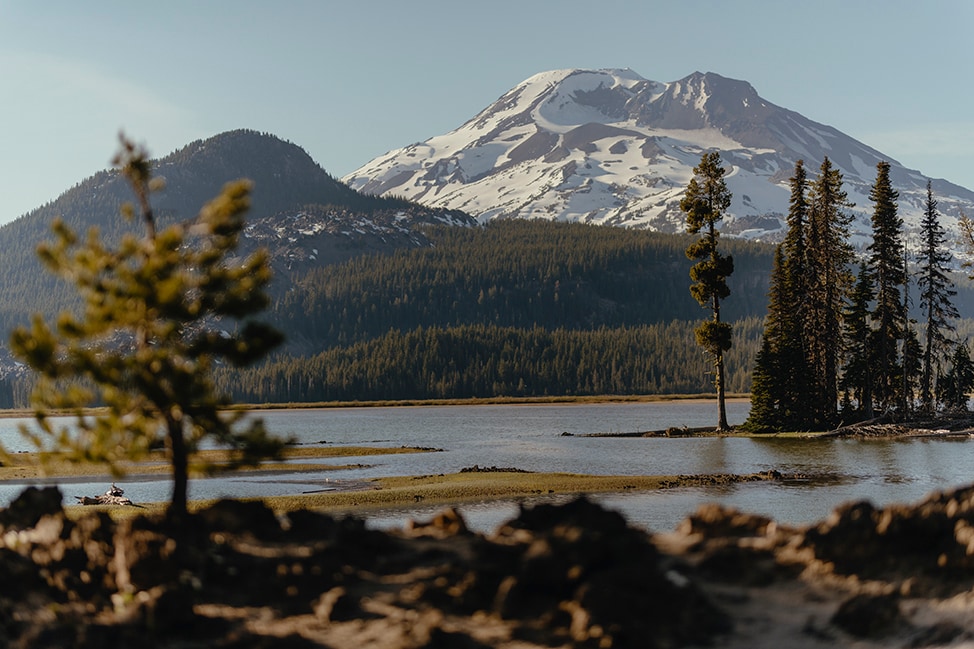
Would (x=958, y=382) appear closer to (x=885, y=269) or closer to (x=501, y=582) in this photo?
(x=885, y=269)

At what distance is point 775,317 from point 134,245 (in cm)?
8125

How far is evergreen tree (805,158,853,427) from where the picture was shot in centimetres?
9194

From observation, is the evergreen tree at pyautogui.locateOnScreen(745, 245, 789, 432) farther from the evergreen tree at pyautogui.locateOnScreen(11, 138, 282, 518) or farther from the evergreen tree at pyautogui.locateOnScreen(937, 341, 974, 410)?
the evergreen tree at pyautogui.locateOnScreen(11, 138, 282, 518)

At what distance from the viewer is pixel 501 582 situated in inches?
834

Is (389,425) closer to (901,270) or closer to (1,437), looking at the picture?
(1,437)

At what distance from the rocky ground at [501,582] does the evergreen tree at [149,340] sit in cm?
190

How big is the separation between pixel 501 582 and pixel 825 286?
77.3 metres

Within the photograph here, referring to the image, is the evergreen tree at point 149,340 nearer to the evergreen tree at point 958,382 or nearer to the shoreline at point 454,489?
the shoreline at point 454,489

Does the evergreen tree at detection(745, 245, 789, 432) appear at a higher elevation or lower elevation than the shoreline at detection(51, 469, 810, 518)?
higher

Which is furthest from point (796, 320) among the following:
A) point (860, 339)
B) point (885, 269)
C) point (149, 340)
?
point (149, 340)

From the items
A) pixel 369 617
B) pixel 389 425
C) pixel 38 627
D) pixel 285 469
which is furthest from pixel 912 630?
pixel 389 425

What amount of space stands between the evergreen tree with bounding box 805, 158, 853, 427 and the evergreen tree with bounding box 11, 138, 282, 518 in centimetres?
7377

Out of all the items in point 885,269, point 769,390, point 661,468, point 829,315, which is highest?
point 885,269

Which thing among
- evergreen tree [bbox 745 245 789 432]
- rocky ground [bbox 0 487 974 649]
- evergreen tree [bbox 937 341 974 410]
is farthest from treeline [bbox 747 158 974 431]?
rocky ground [bbox 0 487 974 649]
